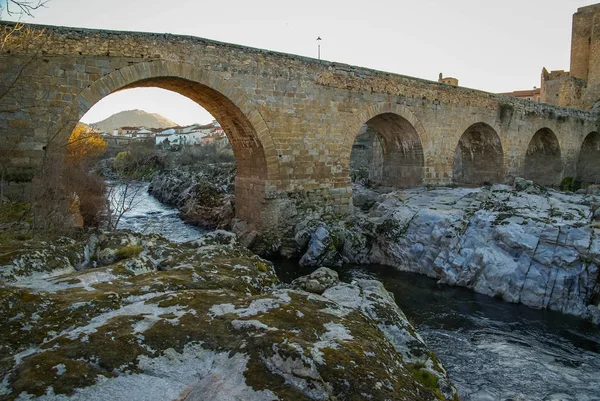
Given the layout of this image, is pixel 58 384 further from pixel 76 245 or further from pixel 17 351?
pixel 76 245

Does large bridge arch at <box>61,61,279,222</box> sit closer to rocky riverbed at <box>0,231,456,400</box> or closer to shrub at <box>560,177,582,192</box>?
rocky riverbed at <box>0,231,456,400</box>

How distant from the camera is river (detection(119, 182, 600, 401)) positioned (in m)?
5.09

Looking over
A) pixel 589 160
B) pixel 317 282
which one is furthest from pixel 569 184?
pixel 317 282

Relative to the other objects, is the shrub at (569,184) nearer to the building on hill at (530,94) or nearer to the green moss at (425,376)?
the green moss at (425,376)

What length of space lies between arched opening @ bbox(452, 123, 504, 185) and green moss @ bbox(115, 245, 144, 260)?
16.7 m

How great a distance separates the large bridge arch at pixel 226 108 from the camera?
9070mm

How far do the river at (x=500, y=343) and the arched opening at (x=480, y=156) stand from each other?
10977 mm

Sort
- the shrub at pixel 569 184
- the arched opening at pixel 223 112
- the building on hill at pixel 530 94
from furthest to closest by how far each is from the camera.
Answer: the building on hill at pixel 530 94
the shrub at pixel 569 184
the arched opening at pixel 223 112

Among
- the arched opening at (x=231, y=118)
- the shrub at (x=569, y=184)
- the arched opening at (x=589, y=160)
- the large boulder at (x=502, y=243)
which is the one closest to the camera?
the large boulder at (x=502, y=243)

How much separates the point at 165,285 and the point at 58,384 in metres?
1.55

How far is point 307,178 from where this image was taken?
12.4 meters

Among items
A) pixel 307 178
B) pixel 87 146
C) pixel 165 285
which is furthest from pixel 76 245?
pixel 87 146

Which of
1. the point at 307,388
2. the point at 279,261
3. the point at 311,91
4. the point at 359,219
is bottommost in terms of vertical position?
the point at 279,261

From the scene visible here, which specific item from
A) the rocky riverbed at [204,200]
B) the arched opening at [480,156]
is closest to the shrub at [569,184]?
the arched opening at [480,156]
